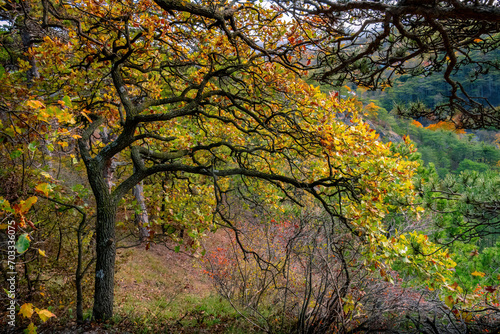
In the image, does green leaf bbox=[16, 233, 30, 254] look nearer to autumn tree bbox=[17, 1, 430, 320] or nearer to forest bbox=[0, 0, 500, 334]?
forest bbox=[0, 0, 500, 334]

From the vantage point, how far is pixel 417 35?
3.16 metres

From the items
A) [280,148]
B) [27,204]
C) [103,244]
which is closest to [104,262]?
[103,244]

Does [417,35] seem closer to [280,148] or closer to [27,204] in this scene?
[280,148]

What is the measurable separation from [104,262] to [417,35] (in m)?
5.56

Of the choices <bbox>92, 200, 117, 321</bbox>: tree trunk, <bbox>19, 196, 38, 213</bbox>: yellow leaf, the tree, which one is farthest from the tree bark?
the tree

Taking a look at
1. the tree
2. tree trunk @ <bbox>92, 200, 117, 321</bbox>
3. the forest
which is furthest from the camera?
tree trunk @ <bbox>92, 200, 117, 321</bbox>

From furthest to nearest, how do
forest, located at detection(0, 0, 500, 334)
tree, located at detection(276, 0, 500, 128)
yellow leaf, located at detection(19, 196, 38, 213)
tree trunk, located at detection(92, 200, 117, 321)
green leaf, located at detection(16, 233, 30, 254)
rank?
1. tree trunk, located at detection(92, 200, 117, 321)
2. forest, located at detection(0, 0, 500, 334)
3. tree, located at detection(276, 0, 500, 128)
4. yellow leaf, located at detection(19, 196, 38, 213)
5. green leaf, located at detection(16, 233, 30, 254)

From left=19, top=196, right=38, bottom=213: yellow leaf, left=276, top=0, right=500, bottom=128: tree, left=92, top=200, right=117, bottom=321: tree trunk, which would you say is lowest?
left=92, top=200, right=117, bottom=321: tree trunk

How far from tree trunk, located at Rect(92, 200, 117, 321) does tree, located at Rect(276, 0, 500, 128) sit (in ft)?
13.6

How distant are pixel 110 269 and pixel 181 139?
2.67 m

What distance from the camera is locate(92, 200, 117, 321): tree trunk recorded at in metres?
4.49

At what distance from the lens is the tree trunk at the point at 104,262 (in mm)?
4492

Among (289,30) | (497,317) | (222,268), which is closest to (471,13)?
(289,30)

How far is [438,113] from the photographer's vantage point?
395cm
